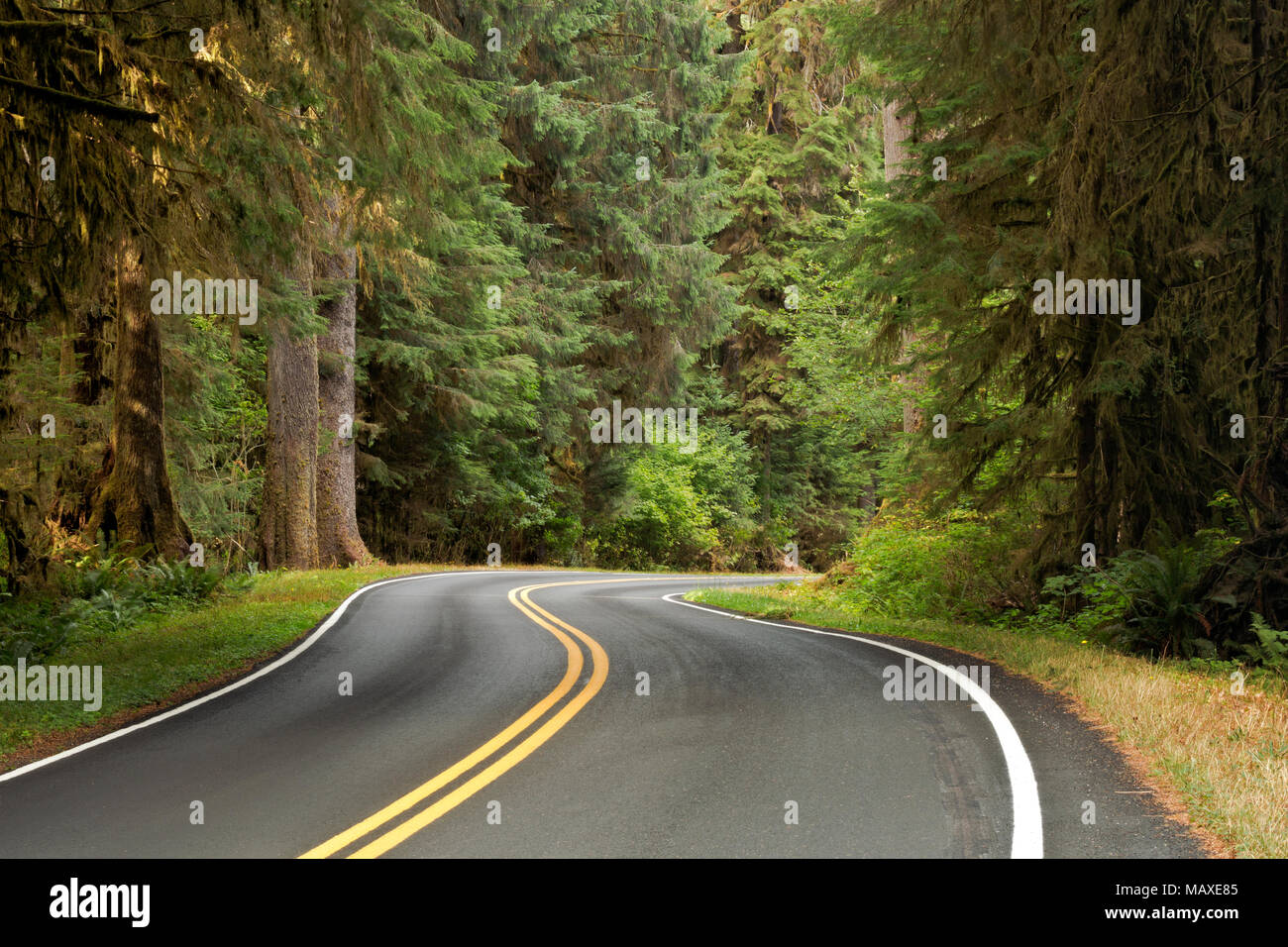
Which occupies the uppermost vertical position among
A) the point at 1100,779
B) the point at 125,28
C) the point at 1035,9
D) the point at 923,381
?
the point at 1035,9

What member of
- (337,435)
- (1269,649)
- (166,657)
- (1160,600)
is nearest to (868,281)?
(1160,600)

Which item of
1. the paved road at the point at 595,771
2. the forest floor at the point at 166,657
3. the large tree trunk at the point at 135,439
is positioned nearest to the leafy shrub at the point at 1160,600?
the paved road at the point at 595,771

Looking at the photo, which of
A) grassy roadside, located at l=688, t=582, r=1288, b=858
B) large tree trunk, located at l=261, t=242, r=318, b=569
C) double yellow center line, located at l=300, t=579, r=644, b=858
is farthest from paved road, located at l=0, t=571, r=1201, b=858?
large tree trunk, located at l=261, t=242, r=318, b=569

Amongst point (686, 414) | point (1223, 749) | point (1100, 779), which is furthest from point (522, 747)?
point (686, 414)

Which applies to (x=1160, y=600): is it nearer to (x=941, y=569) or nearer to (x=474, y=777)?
(x=941, y=569)

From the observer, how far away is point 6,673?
10602 millimetres

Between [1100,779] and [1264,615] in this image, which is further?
[1264,615]

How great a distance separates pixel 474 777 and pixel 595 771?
839 millimetres

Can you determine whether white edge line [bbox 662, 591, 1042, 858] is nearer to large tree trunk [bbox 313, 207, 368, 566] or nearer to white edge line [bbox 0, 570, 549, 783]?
white edge line [bbox 0, 570, 549, 783]

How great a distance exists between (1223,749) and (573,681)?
586 cm

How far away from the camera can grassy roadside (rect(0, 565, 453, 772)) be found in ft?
28.5

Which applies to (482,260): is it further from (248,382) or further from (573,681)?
(573,681)

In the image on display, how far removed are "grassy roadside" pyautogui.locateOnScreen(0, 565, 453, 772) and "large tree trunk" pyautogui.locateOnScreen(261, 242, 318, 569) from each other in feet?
15.9

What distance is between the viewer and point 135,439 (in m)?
16.7
